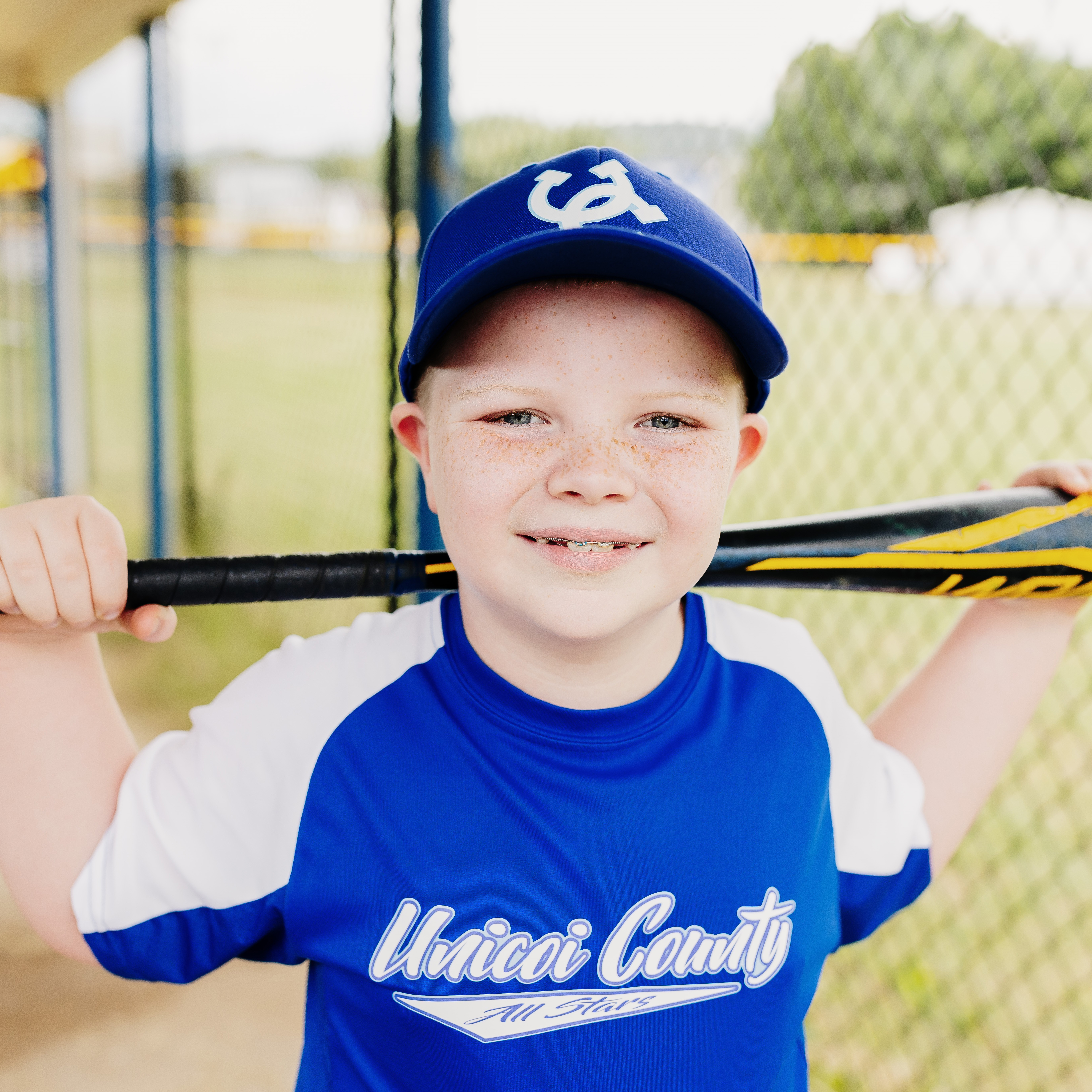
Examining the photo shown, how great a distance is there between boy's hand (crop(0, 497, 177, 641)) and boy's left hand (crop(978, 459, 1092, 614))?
1.05 metres

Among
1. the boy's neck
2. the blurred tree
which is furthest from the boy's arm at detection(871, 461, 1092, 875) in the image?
the blurred tree

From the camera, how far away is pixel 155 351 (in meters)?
5.46

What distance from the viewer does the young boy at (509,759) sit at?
0.93 metres

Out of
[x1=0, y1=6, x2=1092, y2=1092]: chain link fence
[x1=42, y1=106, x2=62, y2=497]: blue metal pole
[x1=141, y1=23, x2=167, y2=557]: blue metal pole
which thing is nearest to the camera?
[x1=0, y1=6, x2=1092, y2=1092]: chain link fence

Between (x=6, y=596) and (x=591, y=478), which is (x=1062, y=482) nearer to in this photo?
(x=591, y=478)

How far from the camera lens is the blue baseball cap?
911mm

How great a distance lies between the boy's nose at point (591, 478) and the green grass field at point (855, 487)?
549mm

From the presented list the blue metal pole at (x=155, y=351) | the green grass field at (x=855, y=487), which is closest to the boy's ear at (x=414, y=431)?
the green grass field at (x=855, y=487)

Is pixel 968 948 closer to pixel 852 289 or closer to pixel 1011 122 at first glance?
pixel 1011 122

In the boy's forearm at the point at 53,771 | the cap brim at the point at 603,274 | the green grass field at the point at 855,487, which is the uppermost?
the cap brim at the point at 603,274

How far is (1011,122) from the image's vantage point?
697cm

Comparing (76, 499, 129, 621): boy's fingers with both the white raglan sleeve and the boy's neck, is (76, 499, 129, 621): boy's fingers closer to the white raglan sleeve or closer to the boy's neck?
the white raglan sleeve

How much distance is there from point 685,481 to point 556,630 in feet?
0.58

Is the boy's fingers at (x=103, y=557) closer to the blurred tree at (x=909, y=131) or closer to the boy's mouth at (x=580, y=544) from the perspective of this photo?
the boy's mouth at (x=580, y=544)
